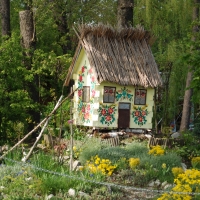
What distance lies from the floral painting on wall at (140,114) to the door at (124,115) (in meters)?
0.18

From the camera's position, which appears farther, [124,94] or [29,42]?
[29,42]

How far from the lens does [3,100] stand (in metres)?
9.78

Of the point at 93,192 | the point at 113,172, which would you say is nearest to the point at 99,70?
the point at 113,172

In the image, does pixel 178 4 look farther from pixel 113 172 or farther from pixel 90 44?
pixel 113 172

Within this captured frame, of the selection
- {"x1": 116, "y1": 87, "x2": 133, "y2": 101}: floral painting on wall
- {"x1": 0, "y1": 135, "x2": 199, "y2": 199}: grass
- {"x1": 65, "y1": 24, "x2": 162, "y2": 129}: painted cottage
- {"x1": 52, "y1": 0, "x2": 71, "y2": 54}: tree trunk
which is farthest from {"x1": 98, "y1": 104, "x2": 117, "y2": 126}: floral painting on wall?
{"x1": 52, "y1": 0, "x2": 71, "y2": 54}: tree trunk

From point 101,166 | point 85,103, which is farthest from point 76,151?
point 85,103

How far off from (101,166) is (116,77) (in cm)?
358

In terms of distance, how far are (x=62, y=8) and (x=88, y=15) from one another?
1.81m

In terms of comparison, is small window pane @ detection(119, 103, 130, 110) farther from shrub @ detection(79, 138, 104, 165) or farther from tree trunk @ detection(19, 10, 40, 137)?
tree trunk @ detection(19, 10, 40, 137)

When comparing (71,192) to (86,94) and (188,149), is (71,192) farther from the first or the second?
(86,94)

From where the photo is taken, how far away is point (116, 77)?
1076 centimetres

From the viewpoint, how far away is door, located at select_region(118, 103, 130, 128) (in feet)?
37.0

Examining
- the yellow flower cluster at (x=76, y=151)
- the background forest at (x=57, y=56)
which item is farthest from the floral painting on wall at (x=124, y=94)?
the yellow flower cluster at (x=76, y=151)

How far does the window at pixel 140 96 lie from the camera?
11367mm
